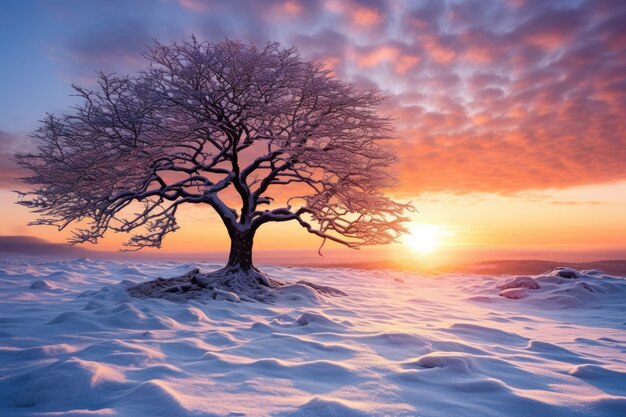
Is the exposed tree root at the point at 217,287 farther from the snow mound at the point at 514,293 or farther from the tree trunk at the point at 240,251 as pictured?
the snow mound at the point at 514,293

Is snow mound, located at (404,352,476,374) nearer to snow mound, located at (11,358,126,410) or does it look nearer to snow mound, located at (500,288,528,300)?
snow mound, located at (11,358,126,410)

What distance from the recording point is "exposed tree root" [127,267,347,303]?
966cm

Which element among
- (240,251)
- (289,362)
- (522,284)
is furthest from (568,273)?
(289,362)

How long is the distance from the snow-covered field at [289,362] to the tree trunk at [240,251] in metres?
3.03

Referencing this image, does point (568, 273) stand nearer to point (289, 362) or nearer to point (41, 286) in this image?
point (289, 362)

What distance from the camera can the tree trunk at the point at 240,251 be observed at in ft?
39.3

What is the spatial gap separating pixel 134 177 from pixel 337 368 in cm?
970

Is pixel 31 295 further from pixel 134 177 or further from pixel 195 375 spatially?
pixel 195 375

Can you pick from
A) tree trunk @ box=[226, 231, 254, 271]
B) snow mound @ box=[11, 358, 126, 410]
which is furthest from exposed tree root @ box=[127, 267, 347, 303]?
snow mound @ box=[11, 358, 126, 410]

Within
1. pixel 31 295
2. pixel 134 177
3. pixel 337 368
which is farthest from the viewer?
pixel 134 177

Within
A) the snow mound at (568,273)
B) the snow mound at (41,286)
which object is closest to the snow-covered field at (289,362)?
the snow mound at (41,286)

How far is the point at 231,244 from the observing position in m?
12.1

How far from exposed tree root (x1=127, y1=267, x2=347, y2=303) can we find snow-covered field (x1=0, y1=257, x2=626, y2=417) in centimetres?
92

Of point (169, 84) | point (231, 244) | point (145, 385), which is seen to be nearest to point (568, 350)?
point (145, 385)
